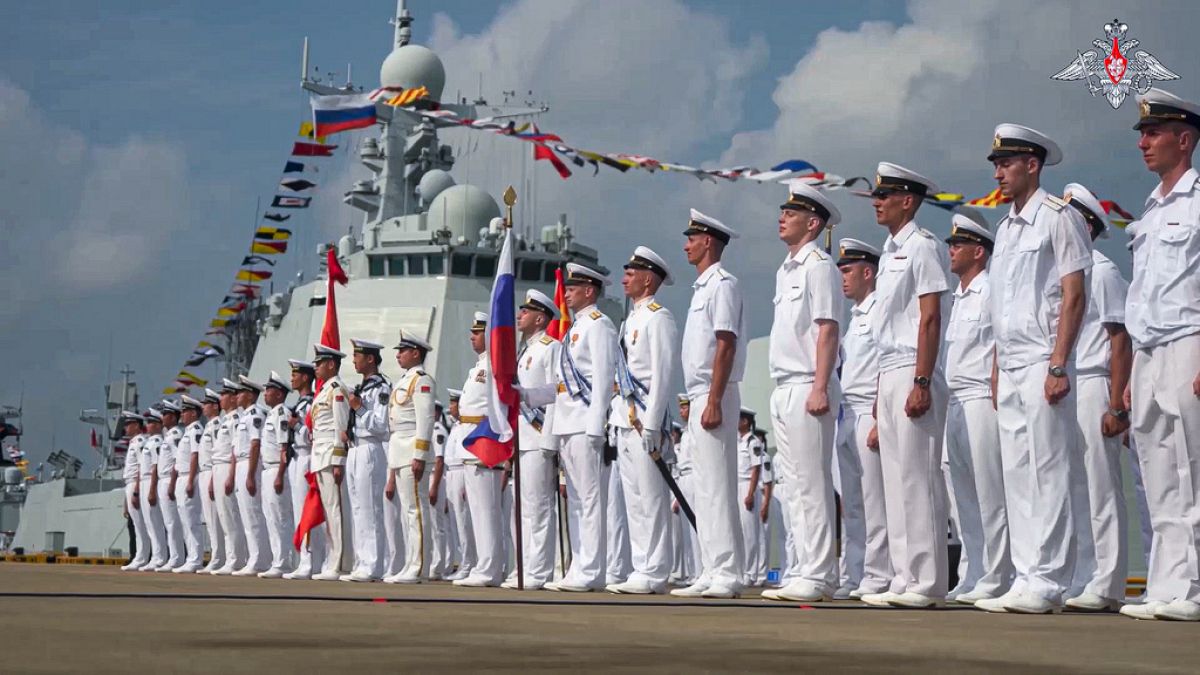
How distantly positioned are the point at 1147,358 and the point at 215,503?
411 inches

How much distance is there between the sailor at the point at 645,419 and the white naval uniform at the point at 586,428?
14cm

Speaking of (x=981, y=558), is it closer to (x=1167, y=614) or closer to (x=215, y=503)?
(x=1167, y=614)

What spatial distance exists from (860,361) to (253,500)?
6706 millimetres

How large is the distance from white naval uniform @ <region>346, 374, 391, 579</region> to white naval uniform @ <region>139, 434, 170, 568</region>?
17.4 feet

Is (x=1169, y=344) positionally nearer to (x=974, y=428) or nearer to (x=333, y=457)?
(x=974, y=428)

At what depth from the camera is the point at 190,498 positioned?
14.6 metres

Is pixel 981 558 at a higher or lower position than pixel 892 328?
lower

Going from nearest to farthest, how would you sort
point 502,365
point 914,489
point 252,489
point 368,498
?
point 914,489
point 502,365
point 368,498
point 252,489

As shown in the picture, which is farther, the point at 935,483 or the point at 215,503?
the point at 215,503

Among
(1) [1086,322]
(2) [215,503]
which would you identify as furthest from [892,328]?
(2) [215,503]

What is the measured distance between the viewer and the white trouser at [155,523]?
50.7 feet

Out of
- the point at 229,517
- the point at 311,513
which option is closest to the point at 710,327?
the point at 311,513

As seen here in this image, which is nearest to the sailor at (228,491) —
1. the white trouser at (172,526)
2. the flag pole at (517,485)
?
the white trouser at (172,526)

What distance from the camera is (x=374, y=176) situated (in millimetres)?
31641
